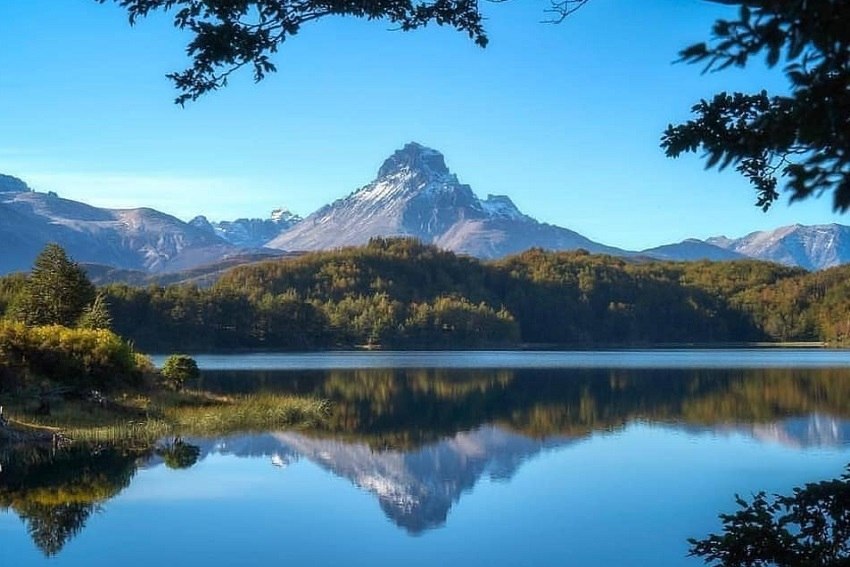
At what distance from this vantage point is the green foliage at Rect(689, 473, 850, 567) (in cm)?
647

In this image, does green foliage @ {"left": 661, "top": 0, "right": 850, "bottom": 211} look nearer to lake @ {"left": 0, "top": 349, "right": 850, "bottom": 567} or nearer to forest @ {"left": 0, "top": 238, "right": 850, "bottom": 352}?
lake @ {"left": 0, "top": 349, "right": 850, "bottom": 567}

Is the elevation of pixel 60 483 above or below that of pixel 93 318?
below

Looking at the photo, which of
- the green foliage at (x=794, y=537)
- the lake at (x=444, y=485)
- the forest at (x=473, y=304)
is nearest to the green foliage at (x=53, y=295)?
the lake at (x=444, y=485)

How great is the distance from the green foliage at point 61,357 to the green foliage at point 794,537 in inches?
1187

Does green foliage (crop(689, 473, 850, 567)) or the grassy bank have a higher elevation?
green foliage (crop(689, 473, 850, 567))

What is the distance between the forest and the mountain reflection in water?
59.5 meters

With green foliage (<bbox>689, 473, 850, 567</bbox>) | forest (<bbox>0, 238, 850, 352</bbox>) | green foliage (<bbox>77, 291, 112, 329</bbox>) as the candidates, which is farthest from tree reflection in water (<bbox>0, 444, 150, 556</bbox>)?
forest (<bbox>0, 238, 850, 352</bbox>)

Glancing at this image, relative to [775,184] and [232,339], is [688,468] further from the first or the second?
[232,339]

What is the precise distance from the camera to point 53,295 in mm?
51125

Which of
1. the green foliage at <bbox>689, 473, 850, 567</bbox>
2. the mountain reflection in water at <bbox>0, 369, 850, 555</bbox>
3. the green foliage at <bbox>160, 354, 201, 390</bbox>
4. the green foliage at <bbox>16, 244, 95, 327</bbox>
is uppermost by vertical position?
the green foliage at <bbox>16, 244, 95, 327</bbox>

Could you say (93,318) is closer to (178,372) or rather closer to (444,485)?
(178,372)

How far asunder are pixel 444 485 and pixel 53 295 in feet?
111

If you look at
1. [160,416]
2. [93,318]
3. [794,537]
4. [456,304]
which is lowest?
[160,416]

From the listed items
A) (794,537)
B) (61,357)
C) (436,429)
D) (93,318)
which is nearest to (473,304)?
(93,318)
